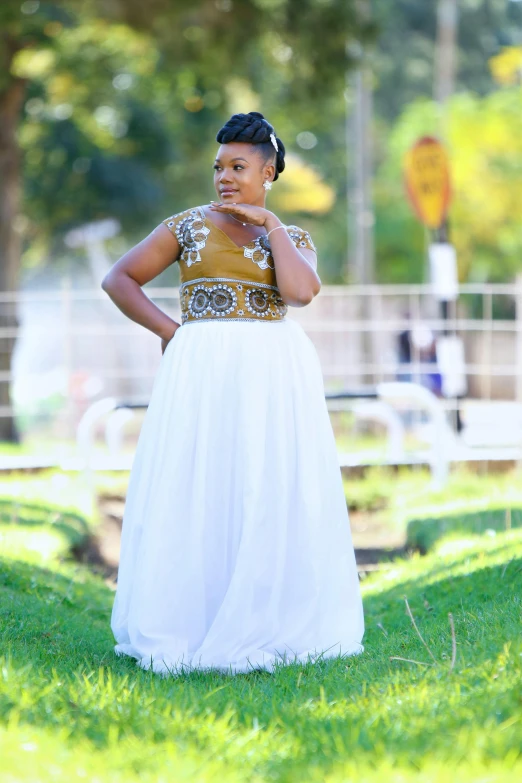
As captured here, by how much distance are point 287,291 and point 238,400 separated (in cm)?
43

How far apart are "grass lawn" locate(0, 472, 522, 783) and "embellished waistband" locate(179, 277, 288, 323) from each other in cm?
125

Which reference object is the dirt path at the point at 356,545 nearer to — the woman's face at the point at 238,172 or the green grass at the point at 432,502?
the green grass at the point at 432,502

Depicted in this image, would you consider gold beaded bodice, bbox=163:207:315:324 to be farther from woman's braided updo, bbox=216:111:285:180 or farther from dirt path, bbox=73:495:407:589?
dirt path, bbox=73:495:407:589

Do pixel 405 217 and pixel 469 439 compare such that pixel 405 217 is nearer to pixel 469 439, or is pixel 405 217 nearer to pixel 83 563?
pixel 469 439

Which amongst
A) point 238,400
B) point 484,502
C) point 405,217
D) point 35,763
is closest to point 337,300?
point 484,502

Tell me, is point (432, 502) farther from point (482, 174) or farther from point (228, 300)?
point (482, 174)

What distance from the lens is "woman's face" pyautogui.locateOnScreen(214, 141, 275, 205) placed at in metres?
4.29

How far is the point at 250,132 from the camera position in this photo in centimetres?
428

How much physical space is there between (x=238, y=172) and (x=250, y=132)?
0.49ft

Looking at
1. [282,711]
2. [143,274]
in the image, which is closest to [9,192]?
[143,274]

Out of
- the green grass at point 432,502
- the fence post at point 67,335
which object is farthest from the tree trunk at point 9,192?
the green grass at point 432,502

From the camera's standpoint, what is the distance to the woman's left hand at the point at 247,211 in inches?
Answer: 165

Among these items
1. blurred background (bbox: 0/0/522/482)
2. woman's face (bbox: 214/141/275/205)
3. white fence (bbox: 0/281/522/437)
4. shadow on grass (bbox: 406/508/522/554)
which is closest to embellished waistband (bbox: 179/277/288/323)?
woman's face (bbox: 214/141/275/205)

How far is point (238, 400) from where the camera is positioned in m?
4.19
